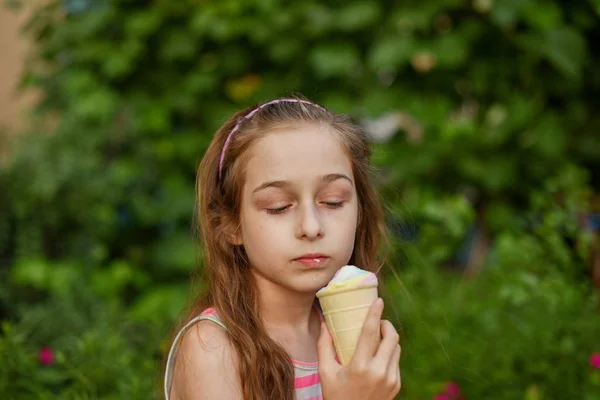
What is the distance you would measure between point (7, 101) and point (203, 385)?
469cm

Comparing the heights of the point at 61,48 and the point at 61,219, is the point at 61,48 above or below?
above

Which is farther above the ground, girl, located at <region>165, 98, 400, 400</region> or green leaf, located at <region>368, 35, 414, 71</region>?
green leaf, located at <region>368, 35, 414, 71</region>

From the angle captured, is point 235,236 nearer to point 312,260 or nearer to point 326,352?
point 312,260

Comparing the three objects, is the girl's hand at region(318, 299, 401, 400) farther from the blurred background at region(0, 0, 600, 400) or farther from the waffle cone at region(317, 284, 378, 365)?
the blurred background at region(0, 0, 600, 400)

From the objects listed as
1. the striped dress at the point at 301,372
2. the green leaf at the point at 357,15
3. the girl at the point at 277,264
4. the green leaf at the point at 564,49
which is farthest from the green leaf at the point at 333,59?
the striped dress at the point at 301,372

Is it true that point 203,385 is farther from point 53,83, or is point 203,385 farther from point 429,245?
point 53,83

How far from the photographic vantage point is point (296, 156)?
1887 millimetres

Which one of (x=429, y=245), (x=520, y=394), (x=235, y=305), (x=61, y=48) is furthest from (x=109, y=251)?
(x=235, y=305)

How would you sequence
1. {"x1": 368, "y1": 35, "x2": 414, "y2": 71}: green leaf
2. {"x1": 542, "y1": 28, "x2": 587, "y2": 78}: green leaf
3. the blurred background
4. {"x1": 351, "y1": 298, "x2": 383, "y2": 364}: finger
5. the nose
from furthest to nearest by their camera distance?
{"x1": 368, "y1": 35, "x2": 414, "y2": 71}: green leaf → {"x1": 542, "y1": 28, "x2": 587, "y2": 78}: green leaf → the blurred background → the nose → {"x1": 351, "y1": 298, "x2": 383, "y2": 364}: finger

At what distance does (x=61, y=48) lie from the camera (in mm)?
4816

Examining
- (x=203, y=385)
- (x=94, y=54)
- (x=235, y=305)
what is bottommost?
(x=203, y=385)

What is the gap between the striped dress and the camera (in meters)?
1.97

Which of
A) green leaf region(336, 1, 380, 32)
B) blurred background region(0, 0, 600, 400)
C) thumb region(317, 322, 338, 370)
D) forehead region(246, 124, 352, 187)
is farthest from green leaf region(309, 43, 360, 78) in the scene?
thumb region(317, 322, 338, 370)

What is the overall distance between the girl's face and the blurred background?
63.3 inches
